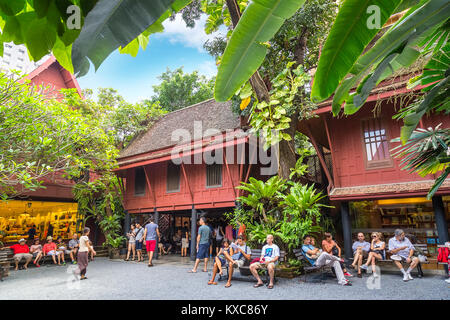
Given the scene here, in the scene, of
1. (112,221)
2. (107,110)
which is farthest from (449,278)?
(107,110)

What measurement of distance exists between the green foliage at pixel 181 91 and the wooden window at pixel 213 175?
15.2 metres

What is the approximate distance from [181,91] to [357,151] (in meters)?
20.2

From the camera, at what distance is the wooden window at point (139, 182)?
15828 millimetres

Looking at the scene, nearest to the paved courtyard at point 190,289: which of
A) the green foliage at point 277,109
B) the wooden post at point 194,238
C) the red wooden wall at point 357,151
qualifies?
the red wooden wall at point 357,151

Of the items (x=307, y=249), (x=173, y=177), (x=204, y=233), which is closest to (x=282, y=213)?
(x=307, y=249)

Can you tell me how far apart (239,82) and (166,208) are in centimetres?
1366

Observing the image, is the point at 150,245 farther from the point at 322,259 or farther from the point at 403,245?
the point at 403,245

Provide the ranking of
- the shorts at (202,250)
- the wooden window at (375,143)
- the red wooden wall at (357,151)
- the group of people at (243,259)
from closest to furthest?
the group of people at (243,259), the shorts at (202,250), the red wooden wall at (357,151), the wooden window at (375,143)

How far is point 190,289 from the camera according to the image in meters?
7.02

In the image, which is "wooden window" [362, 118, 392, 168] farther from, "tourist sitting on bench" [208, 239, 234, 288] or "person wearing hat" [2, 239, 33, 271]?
"person wearing hat" [2, 239, 33, 271]

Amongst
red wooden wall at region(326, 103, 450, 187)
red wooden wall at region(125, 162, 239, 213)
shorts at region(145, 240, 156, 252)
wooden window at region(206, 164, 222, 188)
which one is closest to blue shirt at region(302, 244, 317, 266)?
red wooden wall at region(326, 103, 450, 187)

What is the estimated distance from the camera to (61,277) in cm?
940

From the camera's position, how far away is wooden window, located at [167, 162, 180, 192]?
14.3m

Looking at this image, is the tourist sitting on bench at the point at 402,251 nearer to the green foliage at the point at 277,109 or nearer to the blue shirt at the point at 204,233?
the green foliage at the point at 277,109
